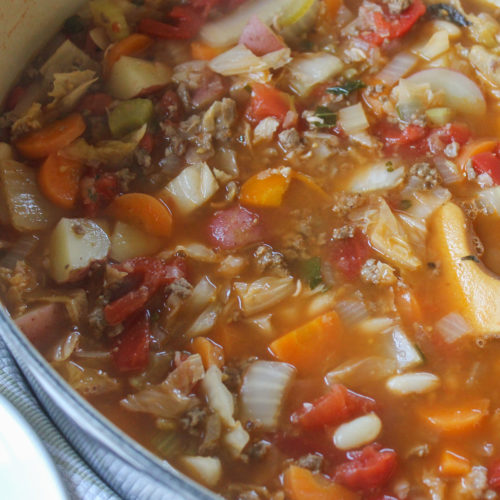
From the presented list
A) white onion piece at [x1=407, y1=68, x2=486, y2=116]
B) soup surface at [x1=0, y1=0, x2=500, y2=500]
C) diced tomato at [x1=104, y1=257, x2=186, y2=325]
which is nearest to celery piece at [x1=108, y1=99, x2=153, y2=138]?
soup surface at [x1=0, y1=0, x2=500, y2=500]

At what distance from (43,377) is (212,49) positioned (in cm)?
235

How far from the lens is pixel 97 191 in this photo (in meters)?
3.62

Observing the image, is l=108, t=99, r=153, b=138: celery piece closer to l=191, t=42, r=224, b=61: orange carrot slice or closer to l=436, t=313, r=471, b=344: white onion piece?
l=191, t=42, r=224, b=61: orange carrot slice

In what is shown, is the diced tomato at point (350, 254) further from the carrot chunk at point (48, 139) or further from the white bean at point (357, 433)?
the carrot chunk at point (48, 139)

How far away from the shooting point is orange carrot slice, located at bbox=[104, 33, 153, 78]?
4090mm

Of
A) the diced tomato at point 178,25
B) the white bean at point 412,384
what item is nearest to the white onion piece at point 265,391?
the white bean at point 412,384

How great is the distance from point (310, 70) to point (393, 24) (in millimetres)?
662

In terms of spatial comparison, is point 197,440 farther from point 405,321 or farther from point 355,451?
point 405,321

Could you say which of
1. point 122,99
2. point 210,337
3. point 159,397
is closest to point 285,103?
point 122,99

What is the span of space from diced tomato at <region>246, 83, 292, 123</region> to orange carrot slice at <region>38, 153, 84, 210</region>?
3.29 ft

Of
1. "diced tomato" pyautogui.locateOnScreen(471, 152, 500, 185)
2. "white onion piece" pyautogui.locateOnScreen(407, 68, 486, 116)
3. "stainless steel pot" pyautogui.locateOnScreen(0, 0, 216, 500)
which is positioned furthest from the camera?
"white onion piece" pyautogui.locateOnScreen(407, 68, 486, 116)

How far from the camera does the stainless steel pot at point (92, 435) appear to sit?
2465 mm

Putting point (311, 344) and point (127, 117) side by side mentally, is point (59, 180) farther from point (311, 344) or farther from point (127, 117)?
point (311, 344)

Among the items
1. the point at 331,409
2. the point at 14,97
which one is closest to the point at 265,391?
the point at 331,409
